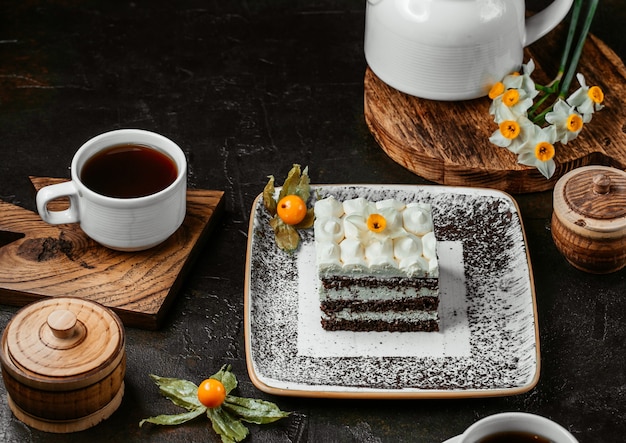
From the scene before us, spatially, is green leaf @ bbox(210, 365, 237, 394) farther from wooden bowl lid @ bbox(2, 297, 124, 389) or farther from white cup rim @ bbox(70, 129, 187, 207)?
white cup rim @ bbox(70, 129, 187, 207)

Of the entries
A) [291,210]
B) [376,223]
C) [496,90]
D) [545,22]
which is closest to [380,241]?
[376,223]

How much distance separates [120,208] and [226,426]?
20.4 inches

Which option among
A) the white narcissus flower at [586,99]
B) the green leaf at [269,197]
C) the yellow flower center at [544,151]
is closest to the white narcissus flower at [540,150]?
the yellow flower center at [544,151]

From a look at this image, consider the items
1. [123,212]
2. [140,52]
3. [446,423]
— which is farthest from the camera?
[140,52]

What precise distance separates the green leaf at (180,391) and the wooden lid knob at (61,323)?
0.83 ft

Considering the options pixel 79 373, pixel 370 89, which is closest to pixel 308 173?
pixel 370 89

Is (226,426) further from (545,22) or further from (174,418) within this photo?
(545,22)

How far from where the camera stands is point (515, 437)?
188 centimetres

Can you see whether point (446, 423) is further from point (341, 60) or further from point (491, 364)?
point (341, 60)

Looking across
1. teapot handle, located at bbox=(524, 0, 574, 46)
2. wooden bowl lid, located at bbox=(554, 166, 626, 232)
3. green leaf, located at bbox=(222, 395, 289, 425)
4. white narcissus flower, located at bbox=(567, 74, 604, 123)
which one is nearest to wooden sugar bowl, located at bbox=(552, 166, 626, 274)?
wooden bowl lid, located at bbox=(554, 166, 626, 232)

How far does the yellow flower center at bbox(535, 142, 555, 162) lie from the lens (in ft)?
8.44

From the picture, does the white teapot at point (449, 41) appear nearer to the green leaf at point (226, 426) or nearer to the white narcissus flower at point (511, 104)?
the white narcissus flower at point (511, 104)

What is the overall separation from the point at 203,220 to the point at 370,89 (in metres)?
0.63

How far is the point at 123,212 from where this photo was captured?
2.30 meters
